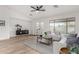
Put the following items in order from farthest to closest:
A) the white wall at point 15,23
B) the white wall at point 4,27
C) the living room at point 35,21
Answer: the white wall at point 15,23 → the white wall at point 4,27 → the living room at point 35,21

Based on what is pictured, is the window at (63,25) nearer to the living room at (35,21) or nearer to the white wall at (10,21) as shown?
the living room at (35,21)

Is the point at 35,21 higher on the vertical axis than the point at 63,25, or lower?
higher

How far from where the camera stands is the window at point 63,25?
6426 mm

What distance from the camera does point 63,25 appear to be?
283 inches

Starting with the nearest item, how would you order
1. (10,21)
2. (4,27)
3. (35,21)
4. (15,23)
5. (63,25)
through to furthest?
(63,25), (4,27), (10,21), (15,23), (35,21)

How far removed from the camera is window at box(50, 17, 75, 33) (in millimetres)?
6426

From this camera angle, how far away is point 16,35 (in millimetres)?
A: 8930

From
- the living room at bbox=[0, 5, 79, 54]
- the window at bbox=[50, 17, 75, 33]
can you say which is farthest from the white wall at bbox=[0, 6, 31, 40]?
the window at bbox=[50, 17, 75, 33]

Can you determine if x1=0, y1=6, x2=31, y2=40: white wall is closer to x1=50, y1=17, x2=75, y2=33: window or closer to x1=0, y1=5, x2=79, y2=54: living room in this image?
x1=0, y1=5, x2=79, y2=54: living room

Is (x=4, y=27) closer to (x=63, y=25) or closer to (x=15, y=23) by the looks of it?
(x=15, y=23)

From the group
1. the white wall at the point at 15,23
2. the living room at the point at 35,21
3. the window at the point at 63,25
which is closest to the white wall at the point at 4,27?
the living room at the point at 35,21

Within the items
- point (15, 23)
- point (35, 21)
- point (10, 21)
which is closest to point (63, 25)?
point (35, 21)
